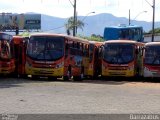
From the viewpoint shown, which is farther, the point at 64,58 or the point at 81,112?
the point at 64,58

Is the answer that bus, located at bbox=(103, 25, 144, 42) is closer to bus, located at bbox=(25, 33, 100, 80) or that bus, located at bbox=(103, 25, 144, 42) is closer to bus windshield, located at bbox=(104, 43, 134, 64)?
bus windshield, located at bbox=(104, 43, 134, 64)

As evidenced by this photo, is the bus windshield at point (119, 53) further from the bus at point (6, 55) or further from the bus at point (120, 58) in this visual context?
the bus at point (6, 55)

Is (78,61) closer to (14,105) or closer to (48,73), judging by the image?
(48,73)

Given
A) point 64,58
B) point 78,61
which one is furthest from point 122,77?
point 64,58

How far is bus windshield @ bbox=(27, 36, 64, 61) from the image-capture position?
99.1 ft

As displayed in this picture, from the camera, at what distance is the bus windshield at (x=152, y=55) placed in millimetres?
35562

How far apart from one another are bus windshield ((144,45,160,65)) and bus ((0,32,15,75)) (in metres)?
9.75

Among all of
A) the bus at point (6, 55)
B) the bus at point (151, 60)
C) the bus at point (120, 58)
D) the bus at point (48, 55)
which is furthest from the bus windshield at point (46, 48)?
the bus at point (151, 60)

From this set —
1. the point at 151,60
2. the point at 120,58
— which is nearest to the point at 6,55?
the point at 120,58

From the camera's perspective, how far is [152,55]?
35.7 m

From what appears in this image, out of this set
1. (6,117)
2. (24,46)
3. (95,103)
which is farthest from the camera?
(24,46)

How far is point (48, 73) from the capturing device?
1197 inches

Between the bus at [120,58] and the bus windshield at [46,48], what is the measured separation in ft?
20.9

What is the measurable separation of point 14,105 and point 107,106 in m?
2.83
